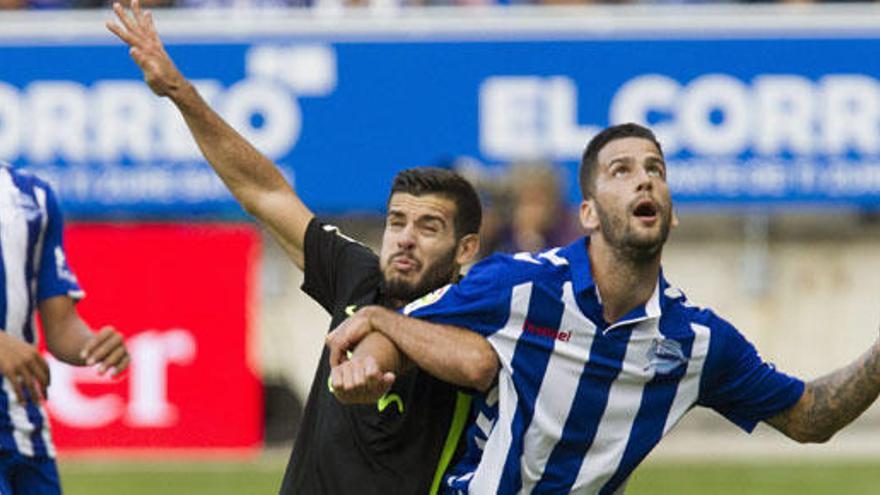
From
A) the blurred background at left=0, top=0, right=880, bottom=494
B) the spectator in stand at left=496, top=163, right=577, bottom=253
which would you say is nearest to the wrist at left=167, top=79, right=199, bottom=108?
the spectator in stand at left=496, top=163, right=577, bottom=253

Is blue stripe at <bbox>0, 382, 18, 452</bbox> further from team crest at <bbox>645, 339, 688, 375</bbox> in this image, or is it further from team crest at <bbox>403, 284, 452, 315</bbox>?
team crest at <bbox>645, 339, 688, 375</bbox>

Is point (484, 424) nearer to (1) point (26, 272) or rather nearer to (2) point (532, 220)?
(1) point (26, 272)

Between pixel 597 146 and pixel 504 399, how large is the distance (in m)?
0.83

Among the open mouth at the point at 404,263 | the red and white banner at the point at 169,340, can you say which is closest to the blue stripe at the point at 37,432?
the open mouth at the point at 404,263

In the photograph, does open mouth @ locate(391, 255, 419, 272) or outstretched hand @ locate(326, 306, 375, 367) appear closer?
outstretched hand @ locate(326, 306, 375, 367)

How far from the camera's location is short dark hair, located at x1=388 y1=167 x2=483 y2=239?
22.4 ft

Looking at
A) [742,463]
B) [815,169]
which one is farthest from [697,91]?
[742,463]

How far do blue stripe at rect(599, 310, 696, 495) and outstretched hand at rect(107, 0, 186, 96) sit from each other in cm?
178

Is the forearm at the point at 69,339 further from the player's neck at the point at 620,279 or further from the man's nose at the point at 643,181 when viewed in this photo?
the man's nose at the point at 643,181

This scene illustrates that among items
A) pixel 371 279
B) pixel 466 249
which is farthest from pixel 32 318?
pixel 466 249

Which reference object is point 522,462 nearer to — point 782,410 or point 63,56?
point 782,410

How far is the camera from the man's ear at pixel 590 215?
630cm

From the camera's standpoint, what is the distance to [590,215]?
6324mm

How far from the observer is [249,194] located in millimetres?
6980
